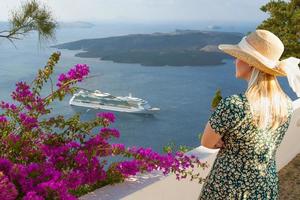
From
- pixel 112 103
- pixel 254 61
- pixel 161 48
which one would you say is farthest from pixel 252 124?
pixel 161 48

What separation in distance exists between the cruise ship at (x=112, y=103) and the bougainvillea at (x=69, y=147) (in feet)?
177

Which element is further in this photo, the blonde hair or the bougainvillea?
the bougainvillea

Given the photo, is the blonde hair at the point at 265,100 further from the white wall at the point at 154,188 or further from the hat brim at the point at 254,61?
the white wall at the point at 154,188

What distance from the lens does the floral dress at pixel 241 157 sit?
133 centimetres

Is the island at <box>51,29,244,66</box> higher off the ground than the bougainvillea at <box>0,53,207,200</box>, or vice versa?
the bougainvillea at <box>0,53,207,200</box>

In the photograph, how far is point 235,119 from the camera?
1330mm

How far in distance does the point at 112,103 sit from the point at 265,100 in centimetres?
5792

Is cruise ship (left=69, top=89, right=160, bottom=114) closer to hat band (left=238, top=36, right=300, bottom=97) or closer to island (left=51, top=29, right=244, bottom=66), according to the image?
island (left=51, top=29, right=244, bottom=66)

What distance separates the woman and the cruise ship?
54.7m

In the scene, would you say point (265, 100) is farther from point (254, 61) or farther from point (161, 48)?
point (161, 48)

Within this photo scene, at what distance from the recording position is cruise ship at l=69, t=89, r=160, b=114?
186 ft

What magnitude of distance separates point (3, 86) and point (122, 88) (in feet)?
66.7

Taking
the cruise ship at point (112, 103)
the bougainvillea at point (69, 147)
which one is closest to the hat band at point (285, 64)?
the bougainvillea at point (69, 147)

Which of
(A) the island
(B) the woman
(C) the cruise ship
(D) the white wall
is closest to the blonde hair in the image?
(B) the woman
